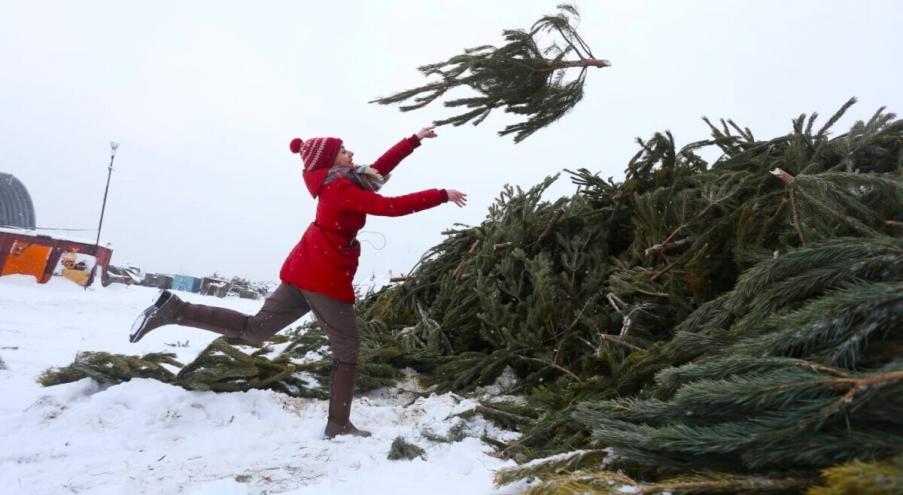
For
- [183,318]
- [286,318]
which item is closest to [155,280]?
[183,318]

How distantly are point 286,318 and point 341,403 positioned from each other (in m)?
0.68

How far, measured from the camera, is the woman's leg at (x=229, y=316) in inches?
128

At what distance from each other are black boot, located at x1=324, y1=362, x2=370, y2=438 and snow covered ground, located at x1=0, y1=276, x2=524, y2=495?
0.08 meters

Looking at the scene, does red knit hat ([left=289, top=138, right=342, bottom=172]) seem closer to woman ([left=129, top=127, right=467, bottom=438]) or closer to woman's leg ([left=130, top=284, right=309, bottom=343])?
woman ([left=129, top=127, right=467, bottom=438])

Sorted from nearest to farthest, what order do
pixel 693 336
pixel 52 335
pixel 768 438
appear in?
pixel 768 438, pixel 693 336, pixel 52 335

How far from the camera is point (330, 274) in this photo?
3160 mm

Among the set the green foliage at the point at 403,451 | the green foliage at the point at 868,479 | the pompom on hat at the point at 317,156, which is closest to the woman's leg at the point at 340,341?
the green foliage at the point at 403,451

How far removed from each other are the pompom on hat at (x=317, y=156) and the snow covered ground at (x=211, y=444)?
4.49ft

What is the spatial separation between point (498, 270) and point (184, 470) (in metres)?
3.05

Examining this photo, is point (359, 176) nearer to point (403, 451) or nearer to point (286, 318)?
point (286, 318)

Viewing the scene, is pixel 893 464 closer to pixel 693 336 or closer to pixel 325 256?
pixel 693 336

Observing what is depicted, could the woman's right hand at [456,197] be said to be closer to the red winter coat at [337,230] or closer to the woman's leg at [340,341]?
the red winter coat at [337,230]

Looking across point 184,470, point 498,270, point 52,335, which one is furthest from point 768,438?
point 52,335

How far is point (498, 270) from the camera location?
16.2 ft
